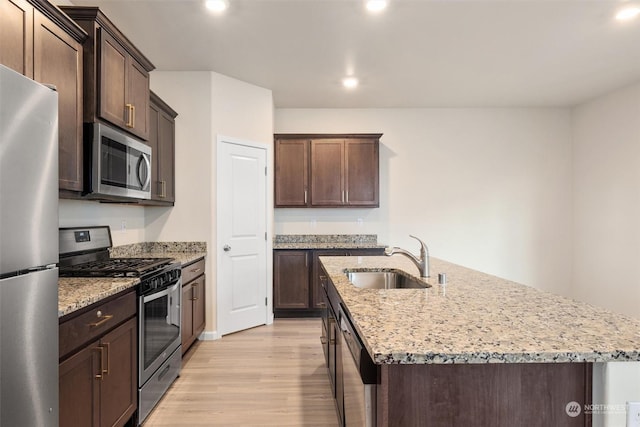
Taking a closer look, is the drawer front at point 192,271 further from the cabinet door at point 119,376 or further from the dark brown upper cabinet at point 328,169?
the dark brown upper cabinet at point 328,169

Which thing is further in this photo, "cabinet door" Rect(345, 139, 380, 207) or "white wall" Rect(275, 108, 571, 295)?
"white wall" Rect(275, 108, 571, 295)

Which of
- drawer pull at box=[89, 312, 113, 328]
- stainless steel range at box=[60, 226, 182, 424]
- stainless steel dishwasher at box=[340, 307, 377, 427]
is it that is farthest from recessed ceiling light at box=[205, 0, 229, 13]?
stainless steel dishwasher at box=[340, 307, 377, 427]

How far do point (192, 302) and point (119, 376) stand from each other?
132 centimetres

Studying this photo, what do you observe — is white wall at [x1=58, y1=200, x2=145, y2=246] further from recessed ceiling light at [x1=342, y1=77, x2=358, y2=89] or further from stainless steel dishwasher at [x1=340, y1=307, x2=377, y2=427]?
recessed ceiling light at [x1=342, y1=77, x2=358, y2=89]

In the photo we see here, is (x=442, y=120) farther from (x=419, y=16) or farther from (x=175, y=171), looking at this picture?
(x=175, y=171)

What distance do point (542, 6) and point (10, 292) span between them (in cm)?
339

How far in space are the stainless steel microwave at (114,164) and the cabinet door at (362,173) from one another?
253 centimetres

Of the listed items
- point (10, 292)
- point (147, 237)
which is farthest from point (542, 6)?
point (147, 237)

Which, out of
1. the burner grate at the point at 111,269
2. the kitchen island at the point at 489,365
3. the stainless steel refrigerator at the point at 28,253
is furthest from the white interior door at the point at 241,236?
the kitchen island at the point at 489,365

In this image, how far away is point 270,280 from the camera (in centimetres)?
416

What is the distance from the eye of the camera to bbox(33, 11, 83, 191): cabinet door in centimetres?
168

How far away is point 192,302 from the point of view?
3.16 meters

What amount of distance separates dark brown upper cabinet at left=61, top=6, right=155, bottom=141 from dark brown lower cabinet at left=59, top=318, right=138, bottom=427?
49.5 inches

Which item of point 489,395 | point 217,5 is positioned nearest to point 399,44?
point 217,5
